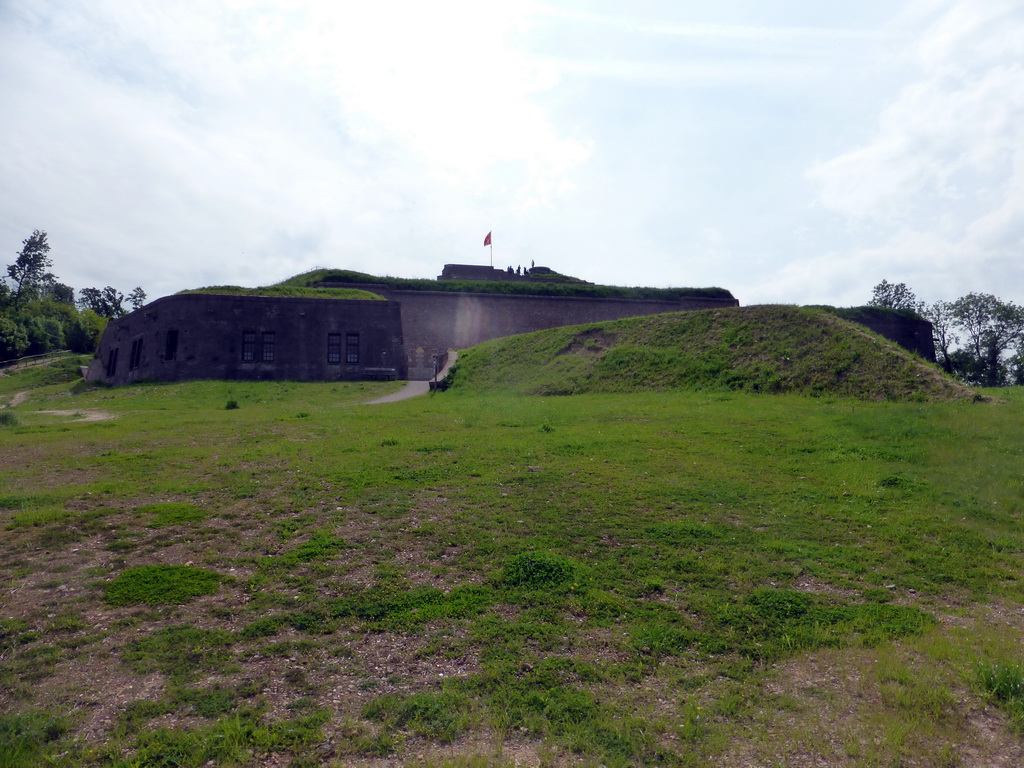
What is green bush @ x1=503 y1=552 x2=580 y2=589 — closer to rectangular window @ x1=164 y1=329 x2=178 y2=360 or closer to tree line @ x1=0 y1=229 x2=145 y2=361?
rectangular window @ x1=164 y1=329 x2=178 y2=360

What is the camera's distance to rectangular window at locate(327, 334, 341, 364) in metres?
31.5

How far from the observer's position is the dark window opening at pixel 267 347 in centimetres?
3088

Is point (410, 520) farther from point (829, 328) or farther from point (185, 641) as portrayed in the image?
point (829, 328)

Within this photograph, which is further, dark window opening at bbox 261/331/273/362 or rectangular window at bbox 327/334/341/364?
rectangular window at bbox 327/334/341/364

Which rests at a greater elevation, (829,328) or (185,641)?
(829,328)

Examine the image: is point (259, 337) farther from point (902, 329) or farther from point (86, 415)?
point (902, 329)

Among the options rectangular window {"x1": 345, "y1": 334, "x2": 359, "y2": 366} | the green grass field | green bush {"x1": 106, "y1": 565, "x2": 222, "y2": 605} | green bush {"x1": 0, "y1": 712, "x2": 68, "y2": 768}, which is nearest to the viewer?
green bush {"x1": 0, "y1": 712, "x2": 68, "y2": 768}

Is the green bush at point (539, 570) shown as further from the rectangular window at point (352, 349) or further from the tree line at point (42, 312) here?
the tree line at point (42, 312)

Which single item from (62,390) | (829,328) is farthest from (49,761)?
(62,390)

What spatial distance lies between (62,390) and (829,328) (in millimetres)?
34209

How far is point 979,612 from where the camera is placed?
564 centimetres

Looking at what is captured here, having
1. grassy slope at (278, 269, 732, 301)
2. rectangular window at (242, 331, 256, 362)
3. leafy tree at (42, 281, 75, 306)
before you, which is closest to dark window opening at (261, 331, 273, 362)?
rectangular window at (242, 331, 256, 362)

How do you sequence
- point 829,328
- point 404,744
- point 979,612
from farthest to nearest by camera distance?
point 829,328
point 979,612
point 404,744

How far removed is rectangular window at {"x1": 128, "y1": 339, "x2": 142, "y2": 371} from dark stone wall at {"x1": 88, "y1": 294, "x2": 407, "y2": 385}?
5 cm
